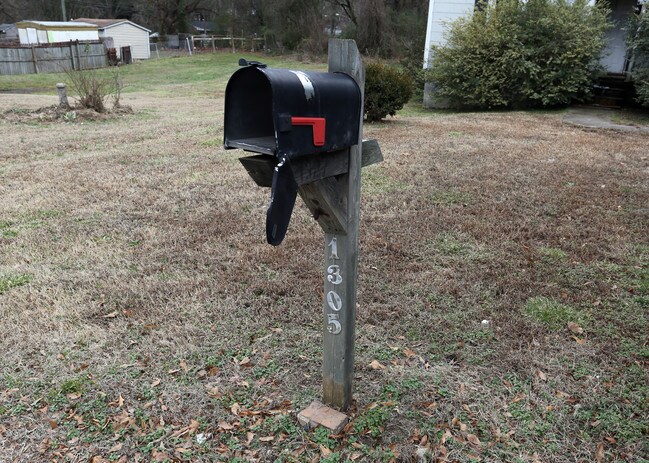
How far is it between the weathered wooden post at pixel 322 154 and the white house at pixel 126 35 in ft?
124

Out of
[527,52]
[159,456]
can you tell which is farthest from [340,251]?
[527,52]

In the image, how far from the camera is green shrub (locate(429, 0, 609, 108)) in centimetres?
1349

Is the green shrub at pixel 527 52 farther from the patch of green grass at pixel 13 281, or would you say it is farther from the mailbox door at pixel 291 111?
the mailbox door at pixel 291 111

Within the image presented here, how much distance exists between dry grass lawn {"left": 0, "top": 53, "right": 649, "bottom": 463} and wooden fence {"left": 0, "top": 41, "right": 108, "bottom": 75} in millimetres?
22812

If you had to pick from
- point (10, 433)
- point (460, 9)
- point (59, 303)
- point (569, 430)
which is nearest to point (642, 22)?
point (460, 9)

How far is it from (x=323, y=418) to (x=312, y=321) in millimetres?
1043

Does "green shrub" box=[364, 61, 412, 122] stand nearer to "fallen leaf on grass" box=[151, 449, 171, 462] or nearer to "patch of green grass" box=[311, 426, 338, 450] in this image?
"patch of green grass" box=[311, 426, 338, 450]

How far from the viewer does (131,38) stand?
37438 millimetres

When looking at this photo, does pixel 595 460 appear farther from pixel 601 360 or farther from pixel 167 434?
pixel 167 434

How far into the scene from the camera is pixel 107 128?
11.5 m

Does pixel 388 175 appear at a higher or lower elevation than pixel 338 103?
lower

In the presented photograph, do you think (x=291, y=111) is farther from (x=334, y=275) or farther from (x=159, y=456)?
(x=159, y=456)

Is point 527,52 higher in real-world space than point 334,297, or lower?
higher

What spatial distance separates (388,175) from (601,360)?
434 cm
